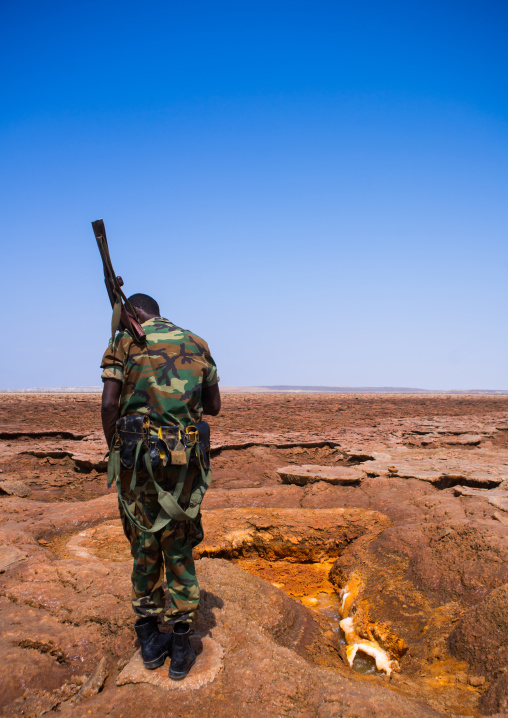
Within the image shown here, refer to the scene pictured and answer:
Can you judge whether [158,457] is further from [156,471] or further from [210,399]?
[210,399]

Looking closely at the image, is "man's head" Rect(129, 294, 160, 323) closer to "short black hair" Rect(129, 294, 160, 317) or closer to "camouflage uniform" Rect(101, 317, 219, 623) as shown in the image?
"short black hair" Rect(129, 294, 160, 317)

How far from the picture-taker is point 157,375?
83.5 inches

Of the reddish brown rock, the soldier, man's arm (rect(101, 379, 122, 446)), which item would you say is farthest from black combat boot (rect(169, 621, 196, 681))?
the reddish brown rock

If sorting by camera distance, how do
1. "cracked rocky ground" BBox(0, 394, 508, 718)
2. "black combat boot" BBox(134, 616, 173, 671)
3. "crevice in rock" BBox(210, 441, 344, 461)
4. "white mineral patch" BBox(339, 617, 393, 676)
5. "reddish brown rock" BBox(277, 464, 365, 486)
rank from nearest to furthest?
"cracked rocky ground" BBox(0, 394, 508, 718)
"black combat boot" BBox(134, 616, 173, 671)
"white mineral patch" BBox(339, 617, 393, 676)
"reddish brown rock" BBox(277, 464, 365, 486)
"crevice in rock" BBox(210, 441, 344, 461)

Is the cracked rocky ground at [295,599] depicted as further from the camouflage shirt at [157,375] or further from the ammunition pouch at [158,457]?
the camouflage shirt at [157,375]

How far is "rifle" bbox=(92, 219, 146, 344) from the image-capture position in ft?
7.04

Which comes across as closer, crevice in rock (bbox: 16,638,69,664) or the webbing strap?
the webbing strap

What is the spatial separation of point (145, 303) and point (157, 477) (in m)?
0.93

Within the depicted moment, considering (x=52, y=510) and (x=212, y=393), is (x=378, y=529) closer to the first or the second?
(x=212, y=393)

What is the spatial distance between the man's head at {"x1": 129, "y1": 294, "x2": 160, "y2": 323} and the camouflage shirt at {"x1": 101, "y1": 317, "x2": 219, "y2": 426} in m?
0.20

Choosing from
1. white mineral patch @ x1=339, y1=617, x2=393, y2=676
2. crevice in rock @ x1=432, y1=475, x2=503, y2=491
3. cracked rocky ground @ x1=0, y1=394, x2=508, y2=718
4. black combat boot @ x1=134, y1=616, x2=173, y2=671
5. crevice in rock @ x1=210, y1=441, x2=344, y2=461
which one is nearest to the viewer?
cracked rocky ground @ x1=0, y1=394, x2=508, y2=718

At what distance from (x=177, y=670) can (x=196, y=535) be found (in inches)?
22.1

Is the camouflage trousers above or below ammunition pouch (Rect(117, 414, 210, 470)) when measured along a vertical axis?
below

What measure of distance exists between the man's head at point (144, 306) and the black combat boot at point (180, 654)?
1500 mm
